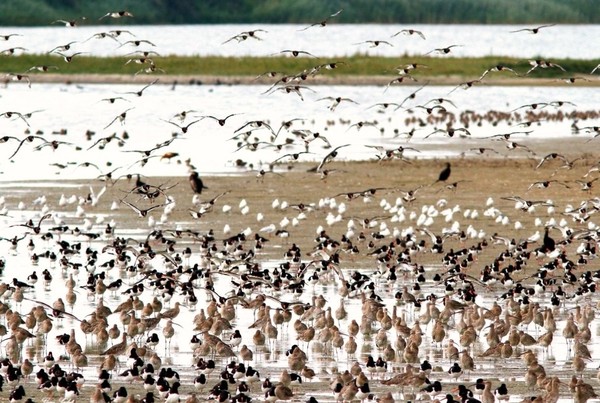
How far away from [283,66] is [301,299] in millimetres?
73013

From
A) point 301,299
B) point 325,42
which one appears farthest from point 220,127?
point 325,42

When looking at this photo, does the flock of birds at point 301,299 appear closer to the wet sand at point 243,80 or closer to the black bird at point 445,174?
the black bird at point 445,174

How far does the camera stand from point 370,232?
31.6m

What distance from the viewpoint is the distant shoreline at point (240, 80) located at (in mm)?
92062

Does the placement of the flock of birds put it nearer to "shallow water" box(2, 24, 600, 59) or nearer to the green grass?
the green grass

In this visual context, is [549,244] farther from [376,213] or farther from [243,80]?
[243,80]

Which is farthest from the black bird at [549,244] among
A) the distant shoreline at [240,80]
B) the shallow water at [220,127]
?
the distant shoreline at [240,80]

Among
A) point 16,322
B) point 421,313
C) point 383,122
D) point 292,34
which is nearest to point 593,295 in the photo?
point 421,313

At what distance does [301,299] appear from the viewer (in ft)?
79.1

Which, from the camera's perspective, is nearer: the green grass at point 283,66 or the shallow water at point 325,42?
the green grass at point 283,66

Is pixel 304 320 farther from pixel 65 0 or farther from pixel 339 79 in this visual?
pixel 65 0

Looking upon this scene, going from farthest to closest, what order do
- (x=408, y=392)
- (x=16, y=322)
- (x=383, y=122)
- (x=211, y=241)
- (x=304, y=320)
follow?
1. (x=383, y=122)
2. (x=211, y=241)
3. (x=304, y=320)
4. (x=16, y=322)
5. (x=408, y=392)

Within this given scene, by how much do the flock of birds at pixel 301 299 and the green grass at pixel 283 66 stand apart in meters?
59.5

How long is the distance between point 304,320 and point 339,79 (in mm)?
73274
